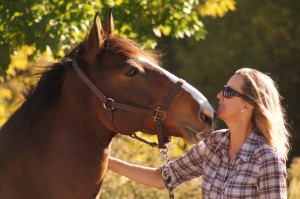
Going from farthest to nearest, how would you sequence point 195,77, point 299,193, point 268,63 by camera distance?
point 195,77
point 268,63
point 299,193

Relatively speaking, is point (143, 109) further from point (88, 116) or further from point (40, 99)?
Answer: point (40, 99)

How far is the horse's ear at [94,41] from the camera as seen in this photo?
4.39 meters

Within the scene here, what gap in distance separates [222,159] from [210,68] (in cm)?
1924

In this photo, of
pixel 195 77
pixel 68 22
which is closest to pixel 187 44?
pixel 195 77

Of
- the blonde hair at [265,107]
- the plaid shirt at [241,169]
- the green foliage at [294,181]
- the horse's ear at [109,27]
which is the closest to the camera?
the plaid shirt at [241,169]

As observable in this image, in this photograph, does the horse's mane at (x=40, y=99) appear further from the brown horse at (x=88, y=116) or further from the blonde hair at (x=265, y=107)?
the blonde hair at (x=265, y=107)

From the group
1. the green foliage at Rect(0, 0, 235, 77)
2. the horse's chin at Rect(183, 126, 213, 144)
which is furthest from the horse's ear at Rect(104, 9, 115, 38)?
the green foliage at Rect(0, 0, 235, 77)

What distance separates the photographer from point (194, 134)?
4410 millimetres

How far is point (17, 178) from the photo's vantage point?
4.33 m

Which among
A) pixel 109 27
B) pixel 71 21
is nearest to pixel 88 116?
pixel 109 27

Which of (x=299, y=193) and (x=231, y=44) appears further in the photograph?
(x=231, y=44)

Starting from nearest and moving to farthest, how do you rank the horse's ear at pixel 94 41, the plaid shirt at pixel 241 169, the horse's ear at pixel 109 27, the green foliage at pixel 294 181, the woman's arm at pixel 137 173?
the plaid shirt at pixel 241 169 < the horse's ear at pixel 94 41 < the horse's ear at pixel 109 27 < the woman's arm at pixel 137 173 < the green foliage at pixel 294 181

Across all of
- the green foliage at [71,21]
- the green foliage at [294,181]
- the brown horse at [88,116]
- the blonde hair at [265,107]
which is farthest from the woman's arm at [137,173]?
the green foliage at [294,181]

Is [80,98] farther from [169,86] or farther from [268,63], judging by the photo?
[268,63]
